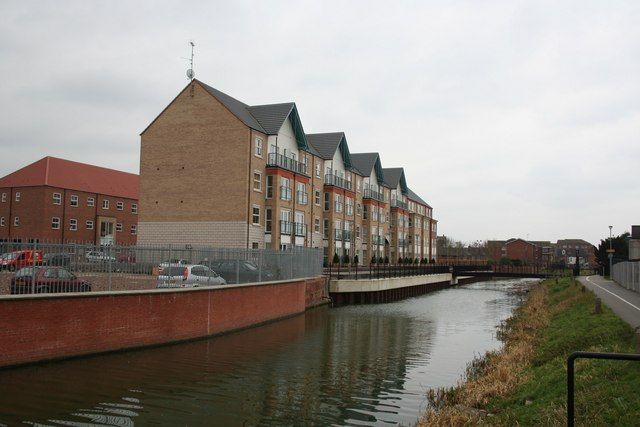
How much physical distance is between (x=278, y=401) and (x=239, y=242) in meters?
29.8

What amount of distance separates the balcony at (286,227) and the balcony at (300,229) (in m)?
0.75

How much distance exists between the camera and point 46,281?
1448 centimetres

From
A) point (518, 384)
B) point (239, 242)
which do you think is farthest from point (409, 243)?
point (518, 384)

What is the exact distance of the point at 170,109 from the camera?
1688 inches

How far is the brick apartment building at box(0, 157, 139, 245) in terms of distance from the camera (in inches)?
2376

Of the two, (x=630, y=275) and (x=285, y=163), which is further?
(x=285, y=163)

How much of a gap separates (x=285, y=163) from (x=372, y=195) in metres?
25.2

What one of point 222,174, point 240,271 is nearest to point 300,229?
point 222,174

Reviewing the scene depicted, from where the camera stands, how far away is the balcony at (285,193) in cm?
4434

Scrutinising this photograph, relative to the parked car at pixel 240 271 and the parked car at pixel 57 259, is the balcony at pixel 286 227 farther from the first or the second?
the parked car at pixel 57 259

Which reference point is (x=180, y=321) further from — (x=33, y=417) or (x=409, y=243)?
(x=409, y=243)

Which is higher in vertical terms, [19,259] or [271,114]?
[271,114]

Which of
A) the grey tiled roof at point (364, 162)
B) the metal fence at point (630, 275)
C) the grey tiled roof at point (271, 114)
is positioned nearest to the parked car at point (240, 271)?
the metal fence at point (630, 275)

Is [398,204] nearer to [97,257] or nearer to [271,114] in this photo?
[271,114]
